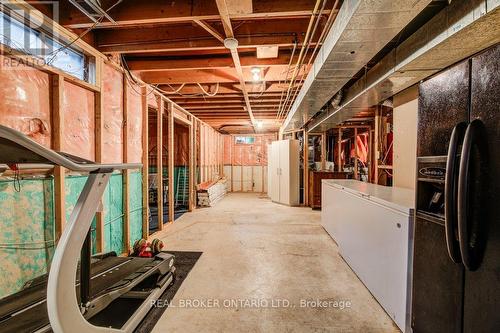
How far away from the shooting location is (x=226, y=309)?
2.07 meters

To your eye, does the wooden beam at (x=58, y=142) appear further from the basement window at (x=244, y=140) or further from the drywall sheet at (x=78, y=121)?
the basement window at (x=244, y=140)

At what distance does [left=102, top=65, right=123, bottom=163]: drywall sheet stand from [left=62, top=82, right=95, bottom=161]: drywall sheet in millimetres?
159

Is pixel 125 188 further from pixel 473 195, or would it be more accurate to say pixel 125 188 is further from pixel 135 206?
pixel 473 195

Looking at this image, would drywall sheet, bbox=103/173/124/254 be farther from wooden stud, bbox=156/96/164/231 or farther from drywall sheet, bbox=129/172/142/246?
wooden stud, bbox=156/96/164/231

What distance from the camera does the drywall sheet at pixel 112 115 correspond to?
2.92 m

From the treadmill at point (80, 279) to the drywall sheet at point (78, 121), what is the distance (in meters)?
0.81

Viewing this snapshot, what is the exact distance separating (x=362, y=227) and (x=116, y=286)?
2326 millimetres

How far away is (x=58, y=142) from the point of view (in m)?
2.22

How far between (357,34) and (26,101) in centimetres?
266

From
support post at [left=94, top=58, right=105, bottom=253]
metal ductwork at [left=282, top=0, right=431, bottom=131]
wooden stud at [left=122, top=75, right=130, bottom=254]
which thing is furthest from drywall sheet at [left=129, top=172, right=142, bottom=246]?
metal ductwork at [left=282, top=0, right=431, bottom=131]

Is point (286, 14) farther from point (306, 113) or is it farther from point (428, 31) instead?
point (306, 113)

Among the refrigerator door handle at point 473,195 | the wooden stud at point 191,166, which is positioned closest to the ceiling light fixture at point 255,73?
the refrigerator door handle at point 473,195

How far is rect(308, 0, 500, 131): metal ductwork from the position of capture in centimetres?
146

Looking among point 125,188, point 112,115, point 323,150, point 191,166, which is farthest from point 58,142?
point 323,150
